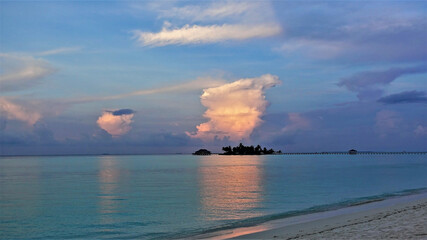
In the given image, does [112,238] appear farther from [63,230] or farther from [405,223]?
[405,223]

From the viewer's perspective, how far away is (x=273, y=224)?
28.7 metres

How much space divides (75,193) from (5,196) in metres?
8.76

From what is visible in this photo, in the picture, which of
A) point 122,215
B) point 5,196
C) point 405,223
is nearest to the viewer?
point 405,223

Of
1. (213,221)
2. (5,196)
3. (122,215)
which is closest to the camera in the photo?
(213,221)

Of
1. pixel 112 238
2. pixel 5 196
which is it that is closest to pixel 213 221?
pixel 112 238

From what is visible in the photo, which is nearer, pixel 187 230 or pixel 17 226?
pixel 187 230

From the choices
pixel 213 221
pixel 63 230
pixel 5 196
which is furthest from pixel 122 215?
pixel 5 196

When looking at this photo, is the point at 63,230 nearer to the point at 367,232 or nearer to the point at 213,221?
the point at 213,221

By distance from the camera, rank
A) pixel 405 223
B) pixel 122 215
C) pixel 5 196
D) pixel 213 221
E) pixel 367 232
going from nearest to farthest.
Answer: pixel 367 232, pixel 405 223, pixel 213 221, pixel 122 215, pixel 5 196

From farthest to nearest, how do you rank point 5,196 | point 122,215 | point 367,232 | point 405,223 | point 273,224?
point 5,196
point 122,215
point 273,224
point 405,223
point 367,232

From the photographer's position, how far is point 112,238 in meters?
26.5

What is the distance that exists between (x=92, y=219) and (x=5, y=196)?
25510 mm

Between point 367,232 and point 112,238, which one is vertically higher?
point 367,232

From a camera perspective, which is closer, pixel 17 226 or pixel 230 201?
pixel 17 226
